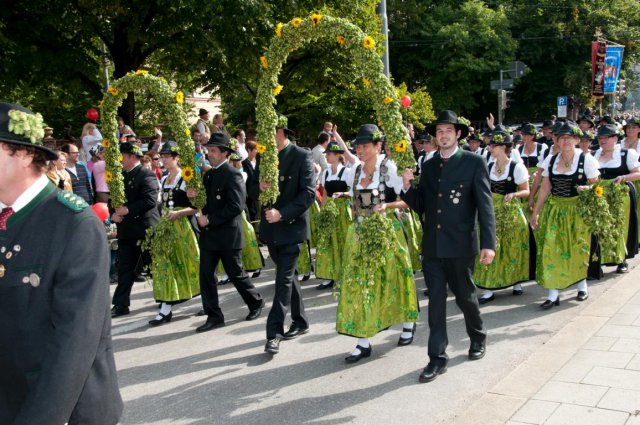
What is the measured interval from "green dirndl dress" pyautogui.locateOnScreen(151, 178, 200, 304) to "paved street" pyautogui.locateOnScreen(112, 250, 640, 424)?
0.40 meters

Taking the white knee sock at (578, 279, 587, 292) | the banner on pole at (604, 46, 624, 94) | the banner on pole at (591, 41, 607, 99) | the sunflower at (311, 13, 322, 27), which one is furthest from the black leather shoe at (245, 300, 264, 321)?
the banner on pole at (604, 46, 624, 94)

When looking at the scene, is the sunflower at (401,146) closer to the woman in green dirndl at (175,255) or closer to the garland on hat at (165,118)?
the garland on hat at (165,118)

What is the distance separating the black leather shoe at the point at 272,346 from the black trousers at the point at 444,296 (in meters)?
1.51

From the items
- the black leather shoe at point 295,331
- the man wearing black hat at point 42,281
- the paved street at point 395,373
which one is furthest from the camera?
the black leather shoe at point 295,331

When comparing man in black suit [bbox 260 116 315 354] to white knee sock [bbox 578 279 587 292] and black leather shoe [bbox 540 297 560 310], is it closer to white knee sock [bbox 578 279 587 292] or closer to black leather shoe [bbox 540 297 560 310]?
black leather shoe [bbox 540 297 560 310]

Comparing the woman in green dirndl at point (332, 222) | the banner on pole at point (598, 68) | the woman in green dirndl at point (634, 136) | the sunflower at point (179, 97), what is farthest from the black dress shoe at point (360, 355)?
the banner on pole at point (598, 68)

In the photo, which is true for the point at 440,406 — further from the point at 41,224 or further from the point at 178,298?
the point at 178,298

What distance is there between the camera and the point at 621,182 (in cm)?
870

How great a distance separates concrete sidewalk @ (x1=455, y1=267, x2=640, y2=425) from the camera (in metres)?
4.43

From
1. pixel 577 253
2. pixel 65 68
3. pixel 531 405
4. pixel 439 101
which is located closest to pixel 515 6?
pixel 439 101

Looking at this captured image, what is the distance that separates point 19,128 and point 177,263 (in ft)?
18.1

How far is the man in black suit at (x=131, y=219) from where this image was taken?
820 centimetres

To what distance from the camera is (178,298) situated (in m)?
7.72

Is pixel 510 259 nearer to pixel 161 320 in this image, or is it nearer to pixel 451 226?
pixel 451 226
